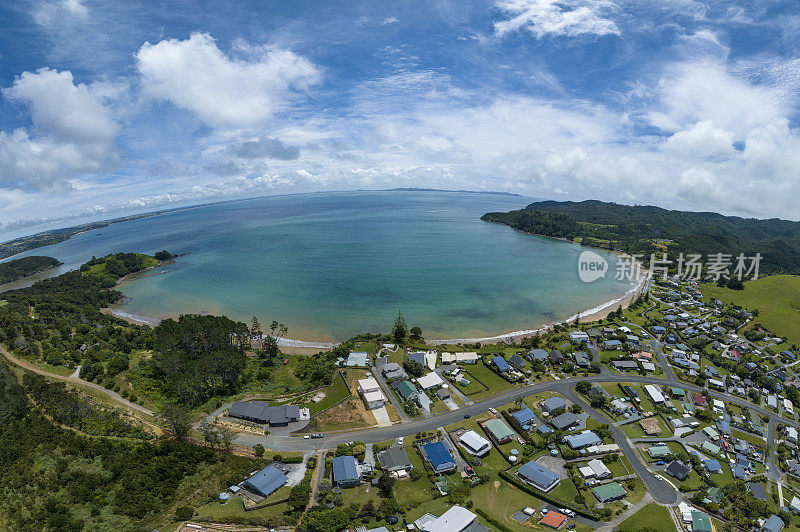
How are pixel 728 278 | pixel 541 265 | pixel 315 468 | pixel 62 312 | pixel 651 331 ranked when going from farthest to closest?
pixel 541 265
pixel 728 278
pixel 62 312
pixel 651 331
pixel 315 468

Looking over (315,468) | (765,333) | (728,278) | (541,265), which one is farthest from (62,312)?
(728,278)

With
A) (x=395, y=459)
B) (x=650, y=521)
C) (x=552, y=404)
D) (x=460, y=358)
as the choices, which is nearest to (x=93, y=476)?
(x=395, y=459)

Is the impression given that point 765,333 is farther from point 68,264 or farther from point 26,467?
point 68,264

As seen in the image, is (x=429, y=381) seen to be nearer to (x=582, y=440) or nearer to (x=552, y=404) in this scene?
Answer: (x=552, y=404)

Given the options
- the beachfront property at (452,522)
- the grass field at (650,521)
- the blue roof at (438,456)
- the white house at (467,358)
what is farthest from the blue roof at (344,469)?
the white house at (467,358)

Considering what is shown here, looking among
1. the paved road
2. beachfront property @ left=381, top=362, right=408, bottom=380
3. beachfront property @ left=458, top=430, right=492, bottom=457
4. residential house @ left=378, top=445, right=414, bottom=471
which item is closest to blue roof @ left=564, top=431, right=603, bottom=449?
beachfront property @ left=458, top=430, right=492, bottom=457

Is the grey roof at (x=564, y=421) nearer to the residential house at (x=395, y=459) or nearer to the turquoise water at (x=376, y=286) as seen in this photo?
the residential house at (x=395, y=459)

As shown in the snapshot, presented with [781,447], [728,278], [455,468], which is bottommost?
[781,447]
